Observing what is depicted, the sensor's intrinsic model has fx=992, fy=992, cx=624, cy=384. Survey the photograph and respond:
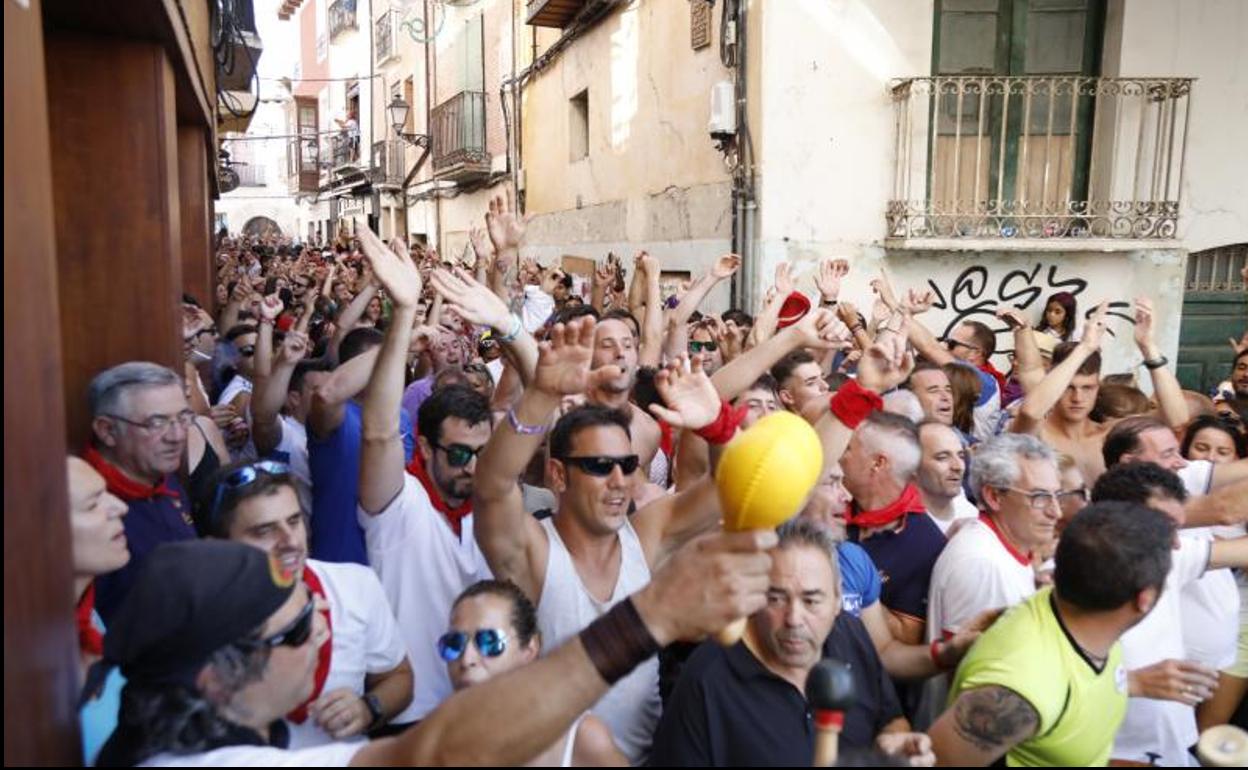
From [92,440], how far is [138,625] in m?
1.81

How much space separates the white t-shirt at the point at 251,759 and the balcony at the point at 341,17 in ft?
104

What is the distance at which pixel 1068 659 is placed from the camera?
2385mm

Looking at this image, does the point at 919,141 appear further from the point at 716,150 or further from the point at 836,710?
the point at 836,710

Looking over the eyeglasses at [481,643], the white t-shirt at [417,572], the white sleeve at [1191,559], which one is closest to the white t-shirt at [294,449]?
the white t-shirt at [417,572]

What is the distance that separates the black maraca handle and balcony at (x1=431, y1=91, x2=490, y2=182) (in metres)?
18.5

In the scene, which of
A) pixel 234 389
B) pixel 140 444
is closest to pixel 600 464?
pixel 140 444

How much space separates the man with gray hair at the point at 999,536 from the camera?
3.00m

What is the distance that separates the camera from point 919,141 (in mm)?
9297

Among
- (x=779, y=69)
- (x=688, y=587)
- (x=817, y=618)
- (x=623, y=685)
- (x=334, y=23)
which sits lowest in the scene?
(x=623, y=685)

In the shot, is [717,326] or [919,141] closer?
[717,326]

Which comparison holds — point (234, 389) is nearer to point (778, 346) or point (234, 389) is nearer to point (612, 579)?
point (778, 346)

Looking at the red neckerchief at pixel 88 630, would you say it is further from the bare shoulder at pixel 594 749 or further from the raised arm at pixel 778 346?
the raised arm at pixel 778 346

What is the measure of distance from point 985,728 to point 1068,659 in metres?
0.30

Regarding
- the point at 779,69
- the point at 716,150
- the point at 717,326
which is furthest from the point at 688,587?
the point at 716,150
